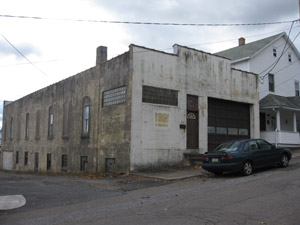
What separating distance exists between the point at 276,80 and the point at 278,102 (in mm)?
3869

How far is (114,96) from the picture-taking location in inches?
651

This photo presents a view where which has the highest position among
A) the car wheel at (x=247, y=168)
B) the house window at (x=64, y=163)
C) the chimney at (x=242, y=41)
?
the chimney at (x=242, y=41)

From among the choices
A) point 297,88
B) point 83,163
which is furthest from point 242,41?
point 83,163

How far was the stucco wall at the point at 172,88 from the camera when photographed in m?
15.2

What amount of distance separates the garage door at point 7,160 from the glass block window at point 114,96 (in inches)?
791

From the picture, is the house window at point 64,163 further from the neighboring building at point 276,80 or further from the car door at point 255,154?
the neighboring building at point 276,80

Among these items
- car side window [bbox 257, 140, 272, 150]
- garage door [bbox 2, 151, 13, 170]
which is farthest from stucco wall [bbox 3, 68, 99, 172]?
car side window [bbox 257, 140, 272, 150]

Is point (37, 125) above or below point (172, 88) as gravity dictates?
below

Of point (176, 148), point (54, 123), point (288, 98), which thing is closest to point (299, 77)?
point (288, 98)

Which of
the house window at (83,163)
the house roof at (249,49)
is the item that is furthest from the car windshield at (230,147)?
the house roof at (249,49)

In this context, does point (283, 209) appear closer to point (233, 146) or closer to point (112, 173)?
point (233, 146)

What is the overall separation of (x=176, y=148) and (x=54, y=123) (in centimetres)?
1167

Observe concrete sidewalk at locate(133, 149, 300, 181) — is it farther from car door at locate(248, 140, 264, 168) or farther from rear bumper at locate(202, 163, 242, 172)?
car door at locate(248, 140, 264, 168)

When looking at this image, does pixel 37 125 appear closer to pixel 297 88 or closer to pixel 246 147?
pixel 246 147
